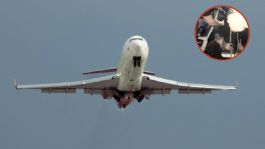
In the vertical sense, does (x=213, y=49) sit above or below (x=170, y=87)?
above

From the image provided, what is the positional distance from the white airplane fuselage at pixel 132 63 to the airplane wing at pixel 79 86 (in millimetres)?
2699

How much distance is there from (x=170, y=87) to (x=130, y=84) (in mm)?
9346

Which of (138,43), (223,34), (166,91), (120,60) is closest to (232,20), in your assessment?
(223,34)

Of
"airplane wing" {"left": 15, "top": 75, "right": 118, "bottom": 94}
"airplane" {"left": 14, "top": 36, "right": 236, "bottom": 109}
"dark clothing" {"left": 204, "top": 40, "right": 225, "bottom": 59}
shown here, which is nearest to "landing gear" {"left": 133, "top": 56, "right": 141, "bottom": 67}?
"airplane" {"left": 14, "top": 36, "right": 236, "bottom": 109}

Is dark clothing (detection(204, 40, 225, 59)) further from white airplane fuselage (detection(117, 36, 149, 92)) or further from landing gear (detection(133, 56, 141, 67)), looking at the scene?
landing gear (detection(133, 56, 141, 67))

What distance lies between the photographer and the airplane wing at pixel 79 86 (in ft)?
254

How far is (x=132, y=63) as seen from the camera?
230 ft

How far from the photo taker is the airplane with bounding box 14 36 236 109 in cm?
6956

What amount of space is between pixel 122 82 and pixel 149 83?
434cm

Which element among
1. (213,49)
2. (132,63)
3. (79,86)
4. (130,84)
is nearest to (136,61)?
(132,63)

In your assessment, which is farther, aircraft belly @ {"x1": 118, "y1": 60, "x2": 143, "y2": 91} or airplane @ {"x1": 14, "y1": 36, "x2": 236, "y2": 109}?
aircraft belly @ {"x1": 118, "y1": 60, "x2": 143, "y2": 91}

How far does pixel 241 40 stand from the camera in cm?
6694

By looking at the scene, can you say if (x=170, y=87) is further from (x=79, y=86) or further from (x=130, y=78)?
(x=79, y=86)

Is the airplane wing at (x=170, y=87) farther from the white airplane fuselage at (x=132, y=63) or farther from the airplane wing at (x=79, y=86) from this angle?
the airplane wing at (x=79, y=86)
